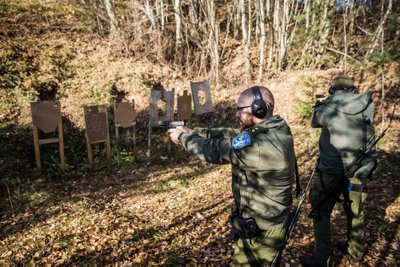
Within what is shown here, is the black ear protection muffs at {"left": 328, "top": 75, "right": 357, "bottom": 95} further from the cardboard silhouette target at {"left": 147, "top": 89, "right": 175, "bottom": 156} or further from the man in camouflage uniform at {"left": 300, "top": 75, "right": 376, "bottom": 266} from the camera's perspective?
the cardboard silhouette target at {"left": 147, "top": 89, "right": 175, "bottom": 156}

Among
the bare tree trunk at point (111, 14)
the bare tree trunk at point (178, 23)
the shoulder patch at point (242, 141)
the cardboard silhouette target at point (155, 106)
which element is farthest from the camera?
the bare tree trunk at point (178, 23)

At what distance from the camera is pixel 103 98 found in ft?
28.4

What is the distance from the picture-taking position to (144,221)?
15.0ft

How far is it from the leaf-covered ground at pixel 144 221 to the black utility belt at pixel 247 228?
5.57ft

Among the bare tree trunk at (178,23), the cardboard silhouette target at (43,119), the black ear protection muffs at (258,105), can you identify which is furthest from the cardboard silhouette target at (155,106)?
the black ear protection muffs at (258,105)

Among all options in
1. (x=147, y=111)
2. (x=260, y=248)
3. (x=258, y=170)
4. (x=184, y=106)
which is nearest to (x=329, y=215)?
(x=260, y=248)

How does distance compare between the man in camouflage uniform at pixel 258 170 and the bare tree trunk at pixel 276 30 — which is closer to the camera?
the man in camouflage uniform at pixel 258 170

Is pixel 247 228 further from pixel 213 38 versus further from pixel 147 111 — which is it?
pixel 213 38

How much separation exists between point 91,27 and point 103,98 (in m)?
4.52

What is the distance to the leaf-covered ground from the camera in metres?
3.69

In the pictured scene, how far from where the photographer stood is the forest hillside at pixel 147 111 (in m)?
4.04

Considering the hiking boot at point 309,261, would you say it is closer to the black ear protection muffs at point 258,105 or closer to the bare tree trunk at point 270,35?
the black ear protection muffs at point 258,105

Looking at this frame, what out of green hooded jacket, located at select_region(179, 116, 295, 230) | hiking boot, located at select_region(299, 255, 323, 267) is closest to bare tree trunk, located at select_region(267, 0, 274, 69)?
hiking boot, located at select_region(299, 255, 323, 267)

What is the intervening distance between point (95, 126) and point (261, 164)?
18.9 ft
